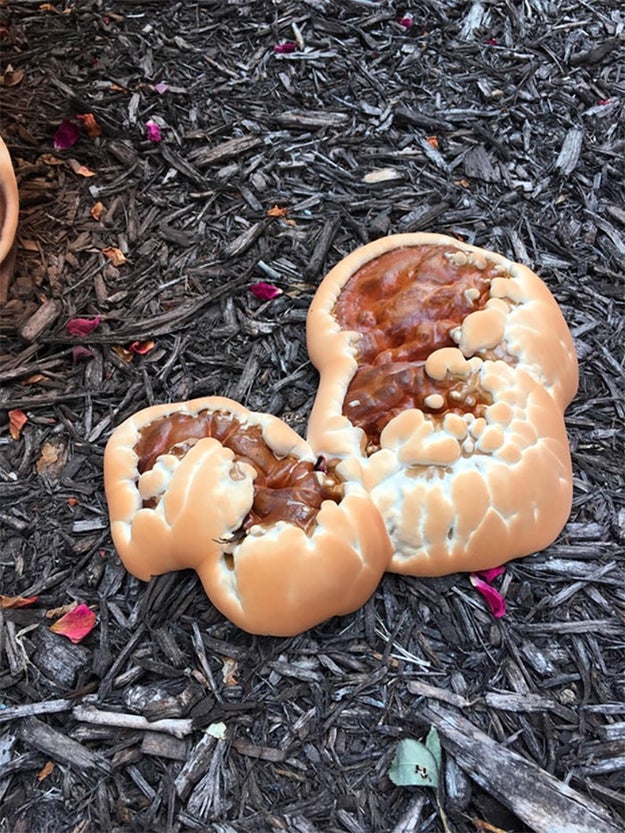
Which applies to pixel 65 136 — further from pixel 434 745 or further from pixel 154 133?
pixel 434 745

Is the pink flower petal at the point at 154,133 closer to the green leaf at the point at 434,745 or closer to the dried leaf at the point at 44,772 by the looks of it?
the dried leaf at the point at 44,772

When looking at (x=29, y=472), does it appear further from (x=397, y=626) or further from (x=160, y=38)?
(x=160, y=38)

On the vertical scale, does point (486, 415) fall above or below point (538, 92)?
below

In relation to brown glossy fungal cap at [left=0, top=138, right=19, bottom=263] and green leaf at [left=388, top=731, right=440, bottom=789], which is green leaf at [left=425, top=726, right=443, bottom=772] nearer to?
green leaf at [left=388, top=731, right=440, bottom=789]

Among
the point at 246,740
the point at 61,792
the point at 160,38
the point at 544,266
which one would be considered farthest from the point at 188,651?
the point at 160,38

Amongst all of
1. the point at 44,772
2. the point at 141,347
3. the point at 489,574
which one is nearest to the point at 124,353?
the point at 141,347

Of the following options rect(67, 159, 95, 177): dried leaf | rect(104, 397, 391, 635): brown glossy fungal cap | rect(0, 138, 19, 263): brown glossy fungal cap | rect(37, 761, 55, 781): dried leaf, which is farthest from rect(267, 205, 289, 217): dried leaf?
rect(37, 761, 55, 781): dried leaf

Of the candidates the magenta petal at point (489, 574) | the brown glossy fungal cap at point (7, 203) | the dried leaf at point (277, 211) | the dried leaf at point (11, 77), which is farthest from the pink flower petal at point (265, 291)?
the dried leaf at point (11, 77)
